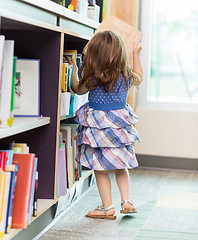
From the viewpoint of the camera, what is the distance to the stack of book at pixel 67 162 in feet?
6.77

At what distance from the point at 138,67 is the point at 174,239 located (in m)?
0.84

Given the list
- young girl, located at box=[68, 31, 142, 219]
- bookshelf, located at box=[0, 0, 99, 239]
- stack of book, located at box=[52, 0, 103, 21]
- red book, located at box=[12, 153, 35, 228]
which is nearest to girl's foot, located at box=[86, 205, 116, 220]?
young girl, located at box=[68, 31, 142, 219]

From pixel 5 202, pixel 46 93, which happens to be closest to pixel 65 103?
pixel 46 93

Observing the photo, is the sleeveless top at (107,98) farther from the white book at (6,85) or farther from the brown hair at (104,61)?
the white book at (6,85)

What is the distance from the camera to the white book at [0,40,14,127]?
1500 millimetres

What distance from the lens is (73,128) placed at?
250 cm

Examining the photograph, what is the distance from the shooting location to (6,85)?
4.96 feet

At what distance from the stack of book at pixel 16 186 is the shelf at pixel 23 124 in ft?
0.19

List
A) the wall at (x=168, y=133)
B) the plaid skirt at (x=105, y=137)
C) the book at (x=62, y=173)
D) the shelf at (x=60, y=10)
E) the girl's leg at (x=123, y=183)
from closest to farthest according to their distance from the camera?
the shelf at (x=60, y=10) → the book at (x=62, y=173) → the plaid skirt at (x=105, y=137) → the girl's leg at (x=123, y=183) → the wall at (x=168, y=133)

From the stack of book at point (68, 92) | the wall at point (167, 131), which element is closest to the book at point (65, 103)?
the stack of book at point (68, 92)

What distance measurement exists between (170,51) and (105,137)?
1.68m

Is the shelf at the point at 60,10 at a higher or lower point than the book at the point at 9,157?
higher

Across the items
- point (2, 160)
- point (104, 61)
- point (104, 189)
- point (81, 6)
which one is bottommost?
point (104, 189)

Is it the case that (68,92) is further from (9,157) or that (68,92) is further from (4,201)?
(4,201)
